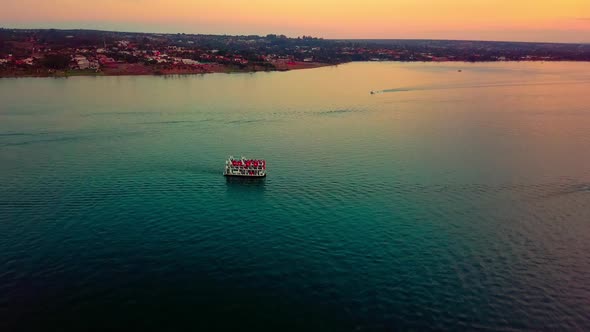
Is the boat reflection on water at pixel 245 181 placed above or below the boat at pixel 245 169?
below

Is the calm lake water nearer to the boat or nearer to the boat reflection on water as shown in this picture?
the boat reflection on water

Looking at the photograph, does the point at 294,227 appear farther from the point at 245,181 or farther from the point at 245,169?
the point at 245,169

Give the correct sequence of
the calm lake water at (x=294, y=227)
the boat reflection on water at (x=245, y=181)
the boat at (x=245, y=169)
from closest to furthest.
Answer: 1. the calm lake water at (x=294, y=227)
2. the boat reflection on water at (x=245, y=181)
3. the boat at (x=245, y=169)

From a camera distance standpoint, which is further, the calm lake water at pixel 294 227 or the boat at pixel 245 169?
the boat at pixel 245 169

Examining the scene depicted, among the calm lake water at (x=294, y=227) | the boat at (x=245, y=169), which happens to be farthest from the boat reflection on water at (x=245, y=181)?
the calm lake water at (x=294, y=227)

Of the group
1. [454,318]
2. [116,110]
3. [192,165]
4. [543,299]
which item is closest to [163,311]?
[454,318]

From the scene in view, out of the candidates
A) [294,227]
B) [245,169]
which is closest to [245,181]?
[245,169]

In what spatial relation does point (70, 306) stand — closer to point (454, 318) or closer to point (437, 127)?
point (454, 318)

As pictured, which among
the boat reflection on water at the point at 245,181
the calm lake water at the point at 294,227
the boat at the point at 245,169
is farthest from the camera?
the boat at the point at 245,169

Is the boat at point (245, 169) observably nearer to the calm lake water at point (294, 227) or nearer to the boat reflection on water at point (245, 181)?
the boat reflection on water at point (245, 181)

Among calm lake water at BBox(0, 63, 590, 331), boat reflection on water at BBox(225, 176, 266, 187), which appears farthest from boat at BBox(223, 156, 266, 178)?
calm lake water at BBox(0, 63, 590, 331)
